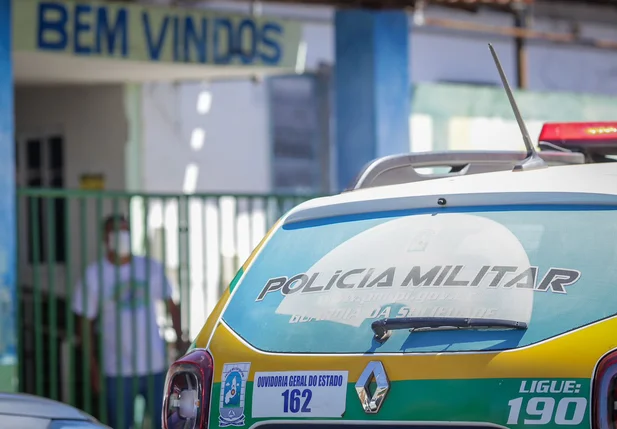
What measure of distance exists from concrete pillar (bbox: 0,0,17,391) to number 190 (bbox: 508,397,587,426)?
4762mm

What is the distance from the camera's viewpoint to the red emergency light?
499 centimetres

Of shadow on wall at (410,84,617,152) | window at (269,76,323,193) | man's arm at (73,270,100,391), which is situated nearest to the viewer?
man's arm at (73,270,100,391)

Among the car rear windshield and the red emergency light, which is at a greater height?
the red emergency light

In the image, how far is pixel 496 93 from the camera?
11594mm

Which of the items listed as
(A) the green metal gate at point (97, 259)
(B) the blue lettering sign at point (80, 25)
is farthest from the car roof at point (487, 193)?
(B) the blue lettering sign at point (80, 25)

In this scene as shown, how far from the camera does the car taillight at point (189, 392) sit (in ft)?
12.6

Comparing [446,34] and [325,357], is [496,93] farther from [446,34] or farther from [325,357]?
[325,357]

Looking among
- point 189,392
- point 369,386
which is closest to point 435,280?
point 369,386

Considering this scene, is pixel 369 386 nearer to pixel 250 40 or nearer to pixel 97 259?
pixel 97 259

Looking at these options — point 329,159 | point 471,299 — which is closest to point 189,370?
point 471,299

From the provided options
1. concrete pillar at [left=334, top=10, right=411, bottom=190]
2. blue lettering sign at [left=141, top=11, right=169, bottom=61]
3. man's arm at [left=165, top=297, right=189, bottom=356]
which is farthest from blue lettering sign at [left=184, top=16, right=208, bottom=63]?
man's arm at [left=165, top=297, right=189, bottom=356]

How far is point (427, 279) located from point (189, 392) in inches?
32.2

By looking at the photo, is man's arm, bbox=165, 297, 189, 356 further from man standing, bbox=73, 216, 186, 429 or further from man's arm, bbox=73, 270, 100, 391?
man's arm, bbox=73, 270, 100, 391

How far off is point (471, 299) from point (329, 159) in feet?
30.6
